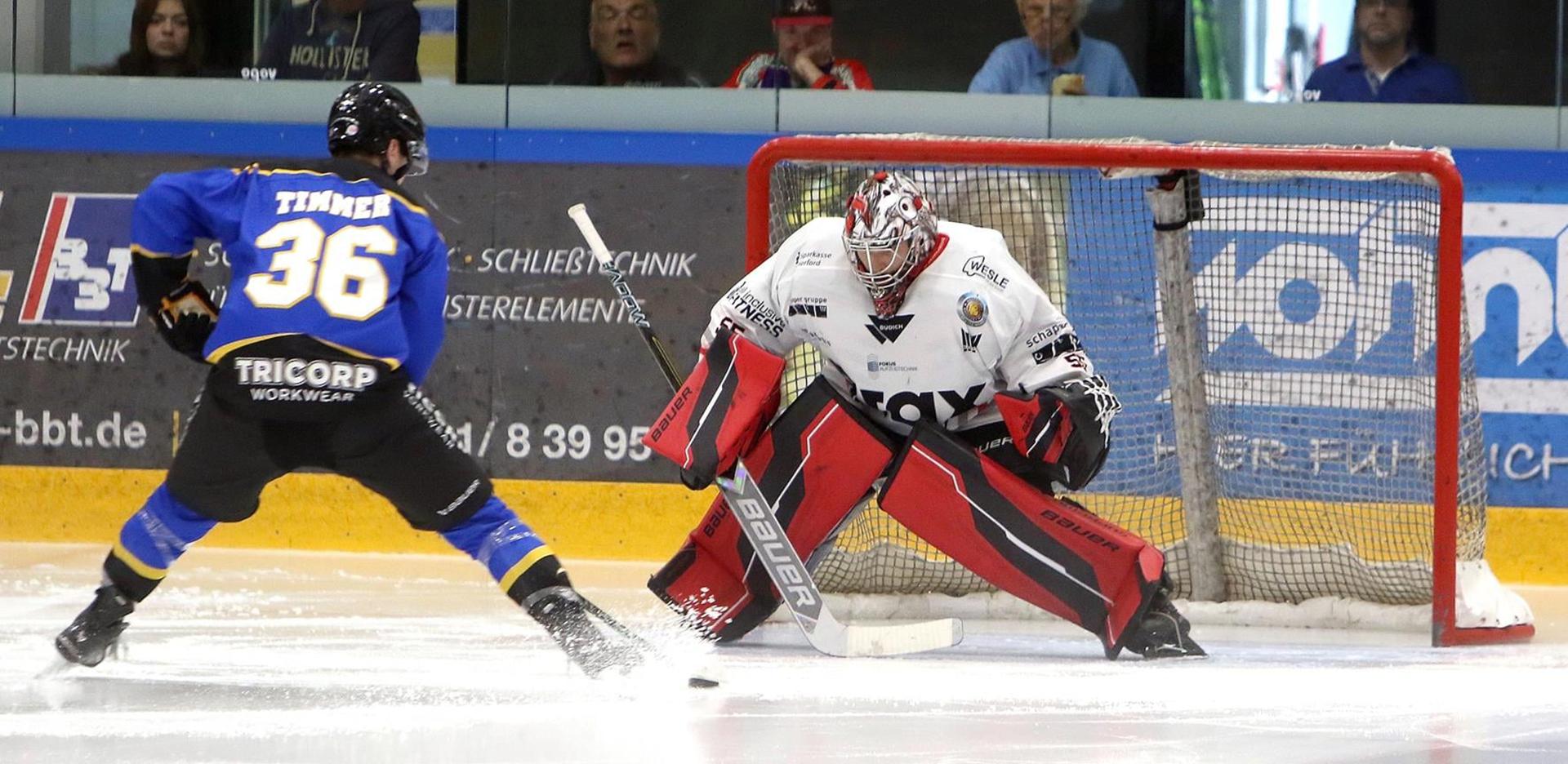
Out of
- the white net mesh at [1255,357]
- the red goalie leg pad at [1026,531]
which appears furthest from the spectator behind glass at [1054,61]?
the red goalie leg pad at [1026,531]

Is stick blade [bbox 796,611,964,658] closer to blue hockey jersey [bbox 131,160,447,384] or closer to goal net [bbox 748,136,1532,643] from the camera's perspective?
goal net [bbox 748,136,1532,643]

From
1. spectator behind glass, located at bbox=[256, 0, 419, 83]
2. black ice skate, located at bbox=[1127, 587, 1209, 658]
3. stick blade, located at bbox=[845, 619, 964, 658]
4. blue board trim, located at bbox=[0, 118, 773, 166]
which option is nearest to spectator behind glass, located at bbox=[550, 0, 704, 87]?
blue board trim, located at bbox=[0, 118, 773, 166]

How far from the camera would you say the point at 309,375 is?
9.74ft

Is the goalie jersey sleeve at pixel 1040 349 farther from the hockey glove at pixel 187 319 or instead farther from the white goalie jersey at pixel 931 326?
the hockey glove at pixel 187 319

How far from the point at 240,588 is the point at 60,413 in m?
1.16

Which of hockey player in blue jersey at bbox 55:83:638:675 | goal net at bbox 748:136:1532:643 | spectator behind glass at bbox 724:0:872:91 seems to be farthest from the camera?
spectator behind glass at bbox 724:0:872:91

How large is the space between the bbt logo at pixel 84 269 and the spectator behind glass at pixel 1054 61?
8.28ft

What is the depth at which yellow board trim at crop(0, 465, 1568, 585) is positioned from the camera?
5.13 m

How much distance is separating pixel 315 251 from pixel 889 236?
3.44ft

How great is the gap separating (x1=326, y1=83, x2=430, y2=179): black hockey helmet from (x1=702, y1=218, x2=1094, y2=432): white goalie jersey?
78 cm

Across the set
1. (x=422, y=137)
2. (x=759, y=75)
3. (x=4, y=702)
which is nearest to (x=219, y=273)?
(x=759, y=75)

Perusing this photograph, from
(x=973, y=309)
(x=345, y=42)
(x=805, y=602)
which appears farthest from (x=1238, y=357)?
(x=345, y=42)

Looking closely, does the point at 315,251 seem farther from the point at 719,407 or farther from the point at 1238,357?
the point at 1238,357

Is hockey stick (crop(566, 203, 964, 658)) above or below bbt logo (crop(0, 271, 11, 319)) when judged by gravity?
below
